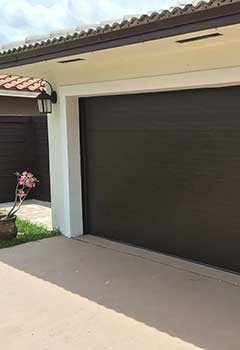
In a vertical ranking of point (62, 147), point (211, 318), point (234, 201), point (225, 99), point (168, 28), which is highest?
point (168, 28)

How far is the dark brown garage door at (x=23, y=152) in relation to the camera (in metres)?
12.6

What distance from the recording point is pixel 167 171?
23.5ft

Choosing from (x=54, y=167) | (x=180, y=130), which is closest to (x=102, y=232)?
(x=54, y=167)

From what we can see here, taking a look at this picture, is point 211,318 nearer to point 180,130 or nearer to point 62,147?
point 180,130

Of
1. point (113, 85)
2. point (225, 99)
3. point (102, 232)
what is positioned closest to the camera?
point (225, 99)

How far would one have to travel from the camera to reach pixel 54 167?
890 cm

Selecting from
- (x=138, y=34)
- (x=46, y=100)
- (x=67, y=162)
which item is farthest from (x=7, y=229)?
(x=138, y=34)

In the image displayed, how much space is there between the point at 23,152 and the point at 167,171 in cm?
676

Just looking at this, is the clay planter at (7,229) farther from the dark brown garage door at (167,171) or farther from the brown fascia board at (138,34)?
the brown fascia board at (138,34)

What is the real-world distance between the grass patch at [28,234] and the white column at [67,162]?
0.32 meters

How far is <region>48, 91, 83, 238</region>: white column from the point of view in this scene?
8.40m

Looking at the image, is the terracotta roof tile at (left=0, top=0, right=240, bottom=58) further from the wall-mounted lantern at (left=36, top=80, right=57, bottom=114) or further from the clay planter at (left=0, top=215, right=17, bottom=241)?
the clay planter at (left=0, top=215, right=17, bottom=241)

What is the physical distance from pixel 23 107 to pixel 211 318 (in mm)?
9280

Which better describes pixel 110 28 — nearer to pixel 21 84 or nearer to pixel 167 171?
pixel 167 171
